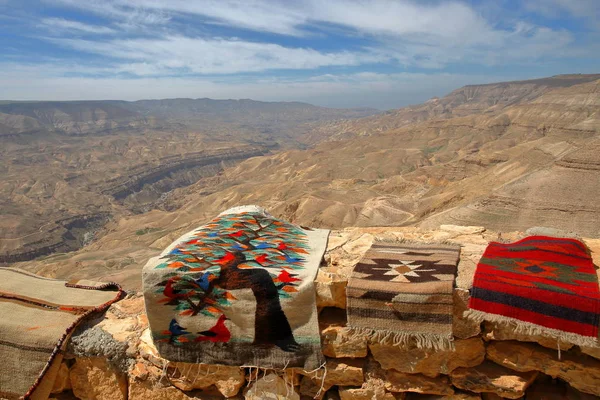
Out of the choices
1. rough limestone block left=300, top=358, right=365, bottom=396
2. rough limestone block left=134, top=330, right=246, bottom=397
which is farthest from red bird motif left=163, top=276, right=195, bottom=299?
rough limestone block left=300, top=358, right=365, bottom=396

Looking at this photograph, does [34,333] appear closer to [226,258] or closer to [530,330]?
[226,258]

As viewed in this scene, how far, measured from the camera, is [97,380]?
13.2 feet

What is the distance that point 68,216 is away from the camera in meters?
65.6

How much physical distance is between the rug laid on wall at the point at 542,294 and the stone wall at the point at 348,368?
129 mm

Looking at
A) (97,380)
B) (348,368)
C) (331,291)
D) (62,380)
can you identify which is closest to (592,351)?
(348,368)

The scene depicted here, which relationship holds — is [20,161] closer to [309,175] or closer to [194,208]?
[194,208]

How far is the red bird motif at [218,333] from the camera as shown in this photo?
3.63m

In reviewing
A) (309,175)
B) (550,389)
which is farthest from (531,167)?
(550,389)

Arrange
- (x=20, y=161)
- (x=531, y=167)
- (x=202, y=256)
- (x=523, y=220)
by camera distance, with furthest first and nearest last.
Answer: (x=20, y=161) < (x=531, y=167) < (x=523, y=220) < (x=202, y=256)

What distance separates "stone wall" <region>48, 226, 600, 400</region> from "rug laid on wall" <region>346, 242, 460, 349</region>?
12 cm

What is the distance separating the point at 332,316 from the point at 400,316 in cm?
64

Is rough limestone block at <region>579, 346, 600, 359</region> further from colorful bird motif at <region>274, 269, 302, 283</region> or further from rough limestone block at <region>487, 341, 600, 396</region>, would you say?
colorful bird motif at <region>274, 269, 302, 283</region>

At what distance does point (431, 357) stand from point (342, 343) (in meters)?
0.70

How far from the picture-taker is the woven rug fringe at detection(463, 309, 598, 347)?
2943 millimetres
